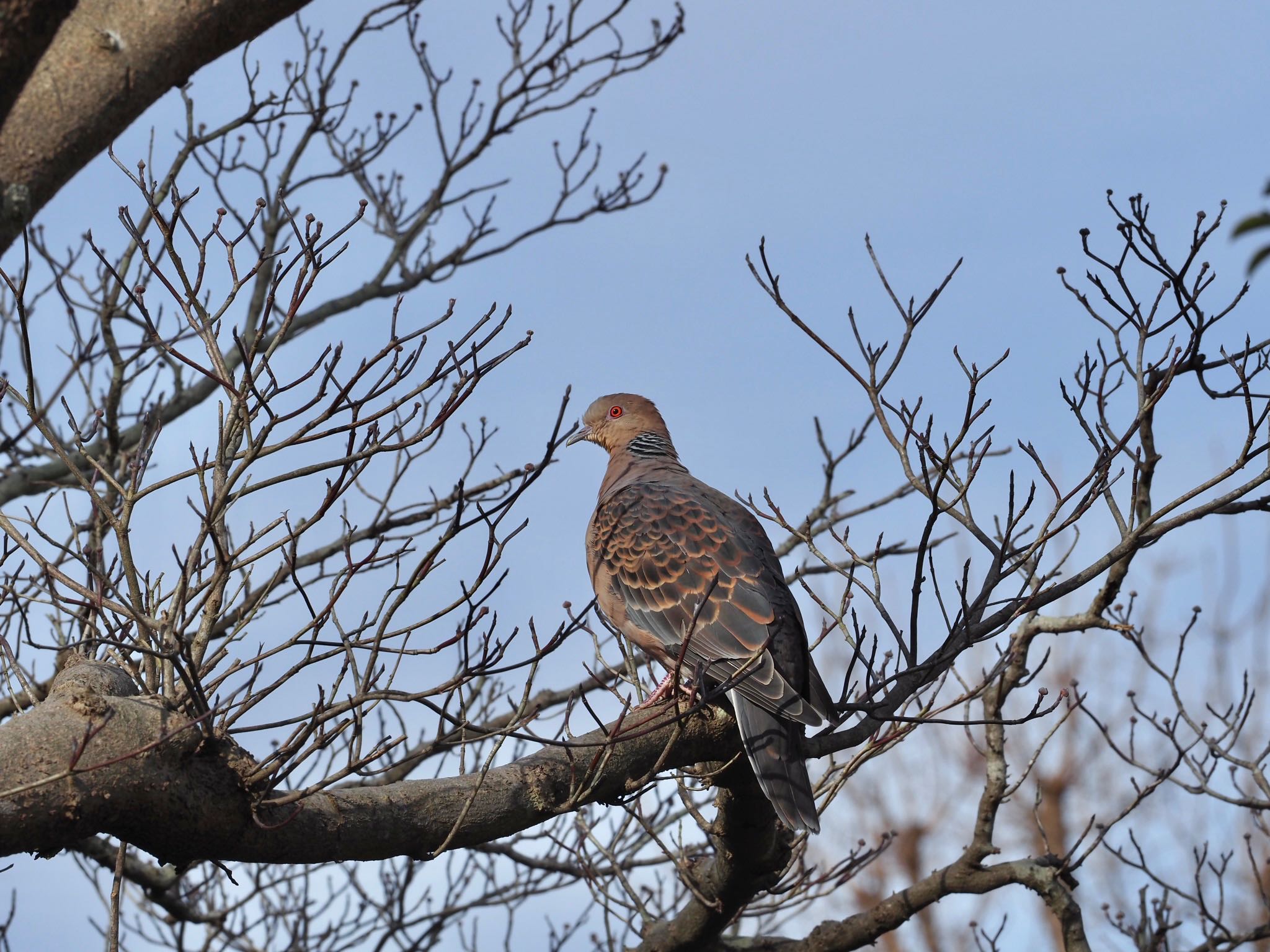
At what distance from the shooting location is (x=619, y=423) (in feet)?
22.1

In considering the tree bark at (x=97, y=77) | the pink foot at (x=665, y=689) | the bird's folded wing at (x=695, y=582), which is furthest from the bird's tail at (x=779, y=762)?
the tree bark at (x=97, y=77)

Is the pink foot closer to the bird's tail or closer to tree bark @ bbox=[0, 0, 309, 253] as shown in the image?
the bird's tail

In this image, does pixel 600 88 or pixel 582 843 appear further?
pixel 600 88

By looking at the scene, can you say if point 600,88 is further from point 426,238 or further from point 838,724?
point 838,724

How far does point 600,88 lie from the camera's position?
754 centimetres

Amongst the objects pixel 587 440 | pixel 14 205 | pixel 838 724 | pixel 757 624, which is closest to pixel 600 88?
pixel 587 440

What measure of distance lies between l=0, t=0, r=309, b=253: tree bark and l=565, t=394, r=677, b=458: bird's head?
421cm

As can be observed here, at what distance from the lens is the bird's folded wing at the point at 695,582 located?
13.9 feet

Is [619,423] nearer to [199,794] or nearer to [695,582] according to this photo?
[695,582]

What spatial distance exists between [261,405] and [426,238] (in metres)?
4.48

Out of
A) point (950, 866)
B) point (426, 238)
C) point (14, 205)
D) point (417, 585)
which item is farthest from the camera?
point (426, 238)

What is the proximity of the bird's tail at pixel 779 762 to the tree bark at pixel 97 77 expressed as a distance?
254cm

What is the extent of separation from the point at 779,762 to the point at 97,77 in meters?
2.78

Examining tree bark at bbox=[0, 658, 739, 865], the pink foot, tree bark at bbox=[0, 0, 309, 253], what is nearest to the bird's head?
the pink foot
